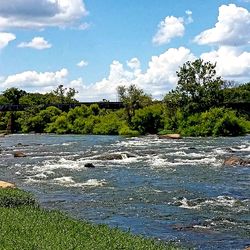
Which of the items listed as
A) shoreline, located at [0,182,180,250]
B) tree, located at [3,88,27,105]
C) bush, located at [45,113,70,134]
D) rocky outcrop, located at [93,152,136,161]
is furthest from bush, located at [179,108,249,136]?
tree, located at [3,88,27,105]

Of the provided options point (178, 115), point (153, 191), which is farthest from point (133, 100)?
point (153, 191)

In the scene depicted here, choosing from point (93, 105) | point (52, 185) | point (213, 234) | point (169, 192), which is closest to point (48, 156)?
point (52, 185)

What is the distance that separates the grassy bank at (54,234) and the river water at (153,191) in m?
2.88

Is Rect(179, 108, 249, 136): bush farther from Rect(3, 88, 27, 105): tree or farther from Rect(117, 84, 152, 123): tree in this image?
Rect(3, 88, 27, 105): tree

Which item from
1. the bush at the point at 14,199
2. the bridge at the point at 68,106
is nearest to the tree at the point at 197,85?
the bridge at the point at 68,106

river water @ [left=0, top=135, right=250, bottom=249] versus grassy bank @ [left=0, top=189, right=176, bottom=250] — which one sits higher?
grassy bank @ [left=0, top=189, right=176, bottom=250]

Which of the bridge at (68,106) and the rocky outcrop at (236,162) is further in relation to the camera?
the bridge at (68,106)

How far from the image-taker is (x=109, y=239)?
55.7 feet

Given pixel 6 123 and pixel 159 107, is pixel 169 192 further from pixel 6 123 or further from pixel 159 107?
pixel 6 123

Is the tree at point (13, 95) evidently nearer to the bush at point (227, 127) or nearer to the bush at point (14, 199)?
the bush at point (227, 127)

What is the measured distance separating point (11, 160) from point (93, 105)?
248 ft

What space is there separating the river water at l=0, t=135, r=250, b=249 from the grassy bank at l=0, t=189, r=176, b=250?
9.45 ft

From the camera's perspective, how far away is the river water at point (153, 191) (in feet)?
71.8

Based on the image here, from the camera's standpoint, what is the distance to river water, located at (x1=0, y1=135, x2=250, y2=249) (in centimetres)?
2189
